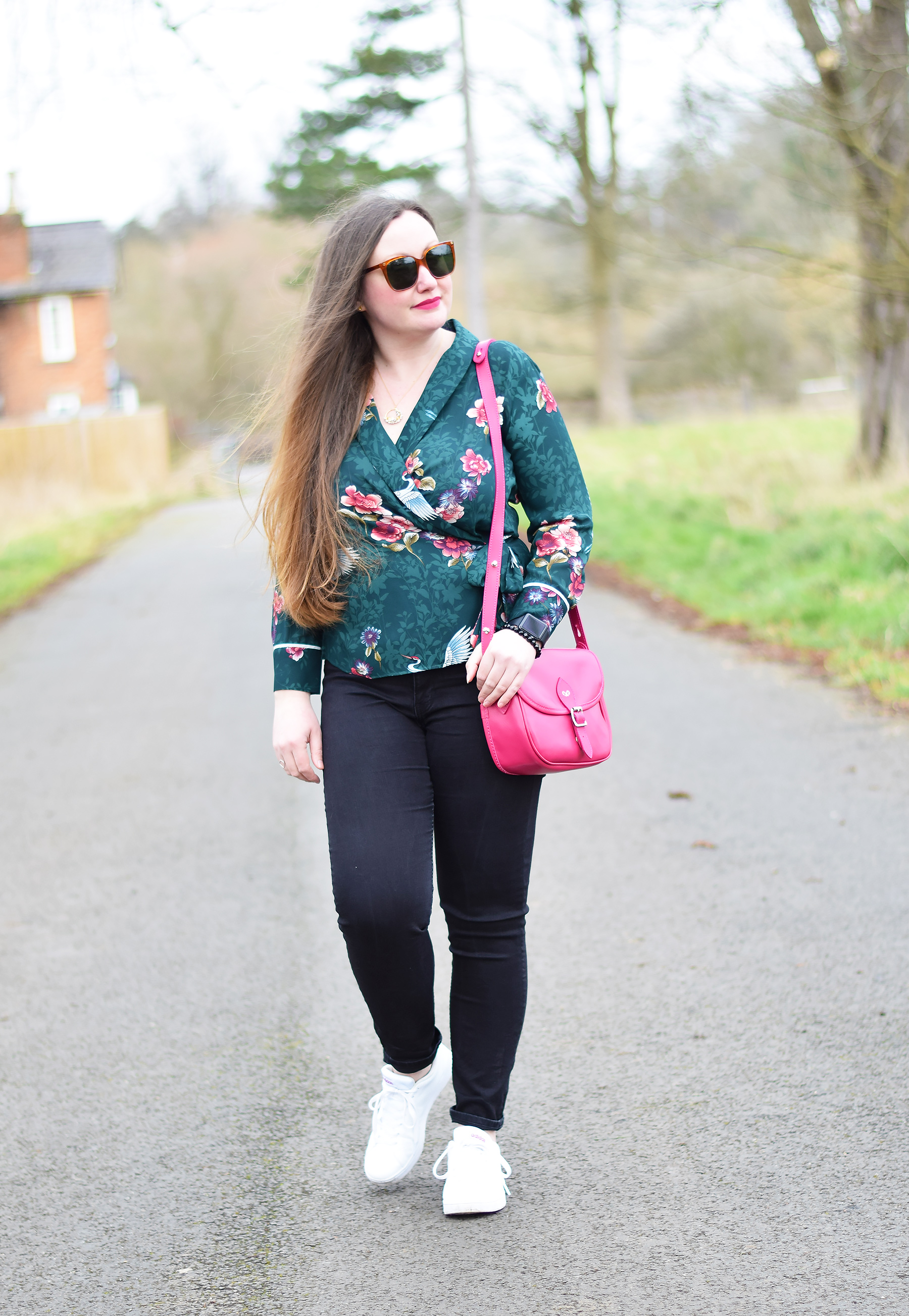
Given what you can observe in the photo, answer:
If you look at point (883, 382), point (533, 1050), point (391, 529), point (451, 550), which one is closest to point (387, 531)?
point (391, 529)

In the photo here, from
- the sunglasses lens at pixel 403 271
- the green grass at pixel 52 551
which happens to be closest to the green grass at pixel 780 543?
the sunglasses lens at pixel 403 271

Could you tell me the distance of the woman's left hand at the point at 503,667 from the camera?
2400 millimetres

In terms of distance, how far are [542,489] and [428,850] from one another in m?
0.74

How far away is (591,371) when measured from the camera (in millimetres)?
38312

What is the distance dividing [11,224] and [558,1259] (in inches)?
624

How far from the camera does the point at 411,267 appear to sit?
8.20 ft

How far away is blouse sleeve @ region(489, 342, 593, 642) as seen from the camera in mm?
2492

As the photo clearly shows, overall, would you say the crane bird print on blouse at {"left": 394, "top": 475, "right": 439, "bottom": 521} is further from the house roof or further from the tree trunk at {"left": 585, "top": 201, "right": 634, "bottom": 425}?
the house roof

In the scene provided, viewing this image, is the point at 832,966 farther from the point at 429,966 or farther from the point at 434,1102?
the point at 429,966

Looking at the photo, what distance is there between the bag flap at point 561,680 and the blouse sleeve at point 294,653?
47 centimetres

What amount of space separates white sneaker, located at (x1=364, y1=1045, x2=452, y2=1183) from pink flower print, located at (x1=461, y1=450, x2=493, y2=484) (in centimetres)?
126

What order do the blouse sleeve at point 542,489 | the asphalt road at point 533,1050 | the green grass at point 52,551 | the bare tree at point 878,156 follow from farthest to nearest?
the green grass at point 52,551
the bare tree at point 878,156
the blouse sleeve at point 542,489
the asphalt road at point 533,1050

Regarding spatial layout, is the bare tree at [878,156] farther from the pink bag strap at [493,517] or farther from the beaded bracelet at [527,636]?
the beaded bracelet at [527,636]

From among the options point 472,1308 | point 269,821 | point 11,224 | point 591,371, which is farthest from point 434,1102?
point 591,371
